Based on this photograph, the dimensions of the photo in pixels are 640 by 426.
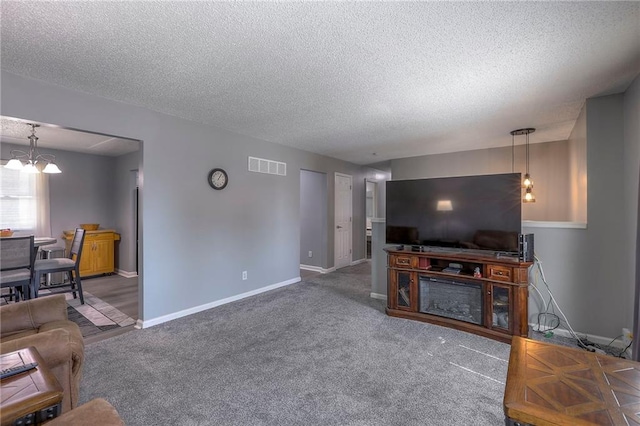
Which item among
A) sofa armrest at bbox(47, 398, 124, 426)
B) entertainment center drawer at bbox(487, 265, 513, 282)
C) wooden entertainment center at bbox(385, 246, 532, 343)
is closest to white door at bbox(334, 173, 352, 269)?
wooden entertainment center at bbox(385, 246, 532, 343)

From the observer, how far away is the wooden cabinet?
5.34 m

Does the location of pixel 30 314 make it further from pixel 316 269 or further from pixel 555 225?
pixel 555 225

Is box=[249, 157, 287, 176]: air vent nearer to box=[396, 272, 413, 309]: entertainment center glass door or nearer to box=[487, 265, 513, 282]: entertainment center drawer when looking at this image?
box=[396, 272, 413, 309]: entertainment center glass door

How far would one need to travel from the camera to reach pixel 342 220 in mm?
6422

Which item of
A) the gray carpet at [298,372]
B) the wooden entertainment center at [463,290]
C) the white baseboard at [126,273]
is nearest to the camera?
the gray carpet at [298,372]

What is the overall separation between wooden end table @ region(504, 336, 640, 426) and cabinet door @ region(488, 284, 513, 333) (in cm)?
150

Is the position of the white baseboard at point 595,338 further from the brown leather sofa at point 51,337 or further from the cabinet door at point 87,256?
the cabinet door at point 87,256

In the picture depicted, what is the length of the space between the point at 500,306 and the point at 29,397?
351 cm

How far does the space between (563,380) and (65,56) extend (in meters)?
3.62

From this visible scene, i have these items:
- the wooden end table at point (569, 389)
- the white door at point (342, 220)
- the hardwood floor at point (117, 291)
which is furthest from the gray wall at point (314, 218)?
the wooden end table at point (569, 389)

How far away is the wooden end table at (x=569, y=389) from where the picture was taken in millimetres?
1064

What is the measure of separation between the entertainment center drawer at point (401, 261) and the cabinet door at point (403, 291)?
0.24ft

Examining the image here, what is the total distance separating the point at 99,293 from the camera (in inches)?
178

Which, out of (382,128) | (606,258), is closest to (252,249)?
(382,128)
